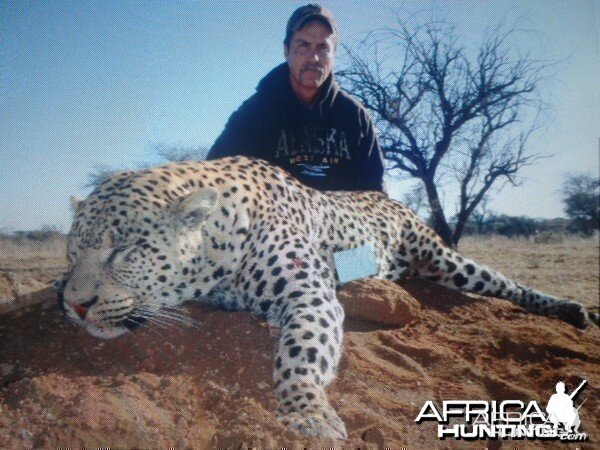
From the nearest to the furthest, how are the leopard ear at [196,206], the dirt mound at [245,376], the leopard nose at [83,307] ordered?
the dirt mound at [245,376]
the leopard nose at [83,307]
the leopard ear at [196,206]

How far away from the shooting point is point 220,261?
2.31m

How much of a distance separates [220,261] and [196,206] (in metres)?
0.34

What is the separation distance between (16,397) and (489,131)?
896 centimetres

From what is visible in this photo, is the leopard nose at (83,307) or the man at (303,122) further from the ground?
the man at (303,122)

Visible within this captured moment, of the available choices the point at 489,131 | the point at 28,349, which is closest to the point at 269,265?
the point at 28,349

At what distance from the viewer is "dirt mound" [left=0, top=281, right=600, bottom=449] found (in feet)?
4.62

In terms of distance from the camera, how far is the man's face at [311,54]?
13.0 ft

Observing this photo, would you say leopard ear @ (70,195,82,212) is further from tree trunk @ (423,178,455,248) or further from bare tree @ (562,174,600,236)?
bare tree @ (562,174,600,236)

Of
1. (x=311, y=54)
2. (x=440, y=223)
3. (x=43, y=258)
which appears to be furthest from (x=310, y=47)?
(x=43, y=258)

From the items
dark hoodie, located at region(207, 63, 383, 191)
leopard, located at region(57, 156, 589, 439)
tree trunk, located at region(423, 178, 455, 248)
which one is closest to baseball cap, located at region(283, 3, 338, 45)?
dark hoodie, located at region(207, 63, 383, 191)

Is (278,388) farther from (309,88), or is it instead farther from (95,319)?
(309,88)

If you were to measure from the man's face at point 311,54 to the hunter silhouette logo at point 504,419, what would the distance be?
316cm

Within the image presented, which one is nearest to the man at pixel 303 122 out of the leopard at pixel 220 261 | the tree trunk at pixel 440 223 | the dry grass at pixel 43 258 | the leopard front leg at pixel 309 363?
the leopard at pixel 220 261

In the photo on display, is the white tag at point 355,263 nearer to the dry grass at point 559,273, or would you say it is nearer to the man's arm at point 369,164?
the man's arm at point 369,164
